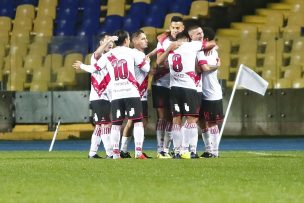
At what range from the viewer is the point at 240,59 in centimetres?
2909

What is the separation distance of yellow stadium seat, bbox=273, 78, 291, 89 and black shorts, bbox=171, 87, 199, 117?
34.7 feet

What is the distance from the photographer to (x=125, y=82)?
18.7m

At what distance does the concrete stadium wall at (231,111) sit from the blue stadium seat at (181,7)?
353 cm

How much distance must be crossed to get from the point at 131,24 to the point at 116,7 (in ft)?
6.08

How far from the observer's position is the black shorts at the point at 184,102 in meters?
18.7

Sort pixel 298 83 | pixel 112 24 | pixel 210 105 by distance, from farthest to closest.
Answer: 1. pixel 112 24
2. pixel 298 83
3. pixel 210 105

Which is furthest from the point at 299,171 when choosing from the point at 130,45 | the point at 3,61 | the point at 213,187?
the point at 3,61

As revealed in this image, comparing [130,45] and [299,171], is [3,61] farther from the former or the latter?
[299,171]

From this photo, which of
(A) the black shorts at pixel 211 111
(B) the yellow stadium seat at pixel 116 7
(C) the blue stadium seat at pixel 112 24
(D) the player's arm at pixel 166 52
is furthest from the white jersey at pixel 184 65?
(B) the yellow stadium seat at pixel 116 7

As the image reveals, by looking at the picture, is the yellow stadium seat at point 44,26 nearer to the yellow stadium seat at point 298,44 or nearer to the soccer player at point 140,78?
the yellow stadium seat at point 298,44

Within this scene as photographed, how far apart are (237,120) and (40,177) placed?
15766 millimetres

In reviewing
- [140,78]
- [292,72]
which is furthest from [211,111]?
[292,72]

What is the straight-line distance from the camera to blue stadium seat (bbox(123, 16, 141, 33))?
106 ft

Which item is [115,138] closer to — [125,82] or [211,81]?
[125,82]
